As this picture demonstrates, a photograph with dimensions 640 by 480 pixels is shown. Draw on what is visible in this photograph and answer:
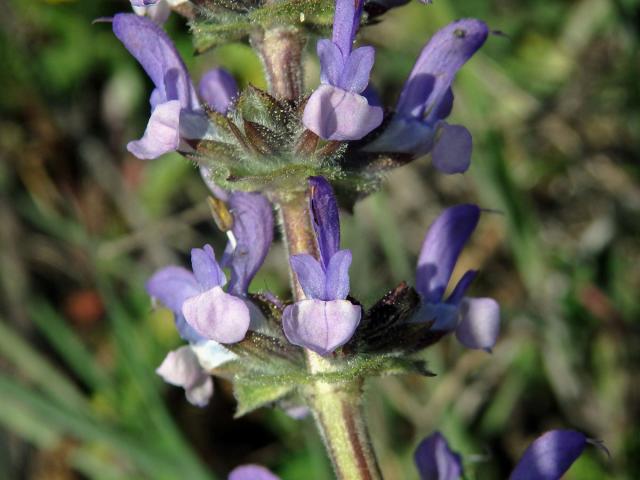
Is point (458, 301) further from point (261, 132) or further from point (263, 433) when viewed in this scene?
point (263, 433)

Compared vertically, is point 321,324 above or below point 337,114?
below

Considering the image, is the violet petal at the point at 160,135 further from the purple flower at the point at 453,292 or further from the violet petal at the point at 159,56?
the purple flower at the point at 453,292

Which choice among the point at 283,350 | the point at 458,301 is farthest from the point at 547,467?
the point at 283,350

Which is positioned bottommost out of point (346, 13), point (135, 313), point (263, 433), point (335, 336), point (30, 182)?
point (263, 433)

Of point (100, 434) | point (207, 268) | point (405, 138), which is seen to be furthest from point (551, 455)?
point (100, 434)

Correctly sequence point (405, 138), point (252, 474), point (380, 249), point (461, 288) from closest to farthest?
point (405, 138) → point (461, 288) → point (252, 474) → point (380, 249)

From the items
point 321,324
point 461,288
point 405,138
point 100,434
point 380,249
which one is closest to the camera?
point 321,324

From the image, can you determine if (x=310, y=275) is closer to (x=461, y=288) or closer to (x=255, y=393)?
(x=255, y=393)
